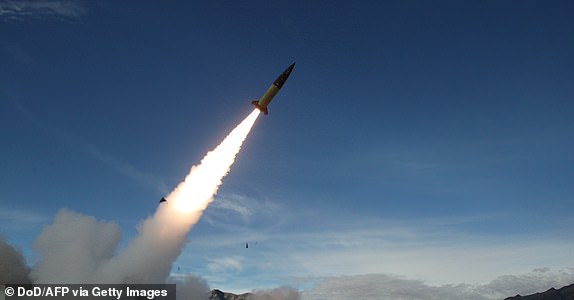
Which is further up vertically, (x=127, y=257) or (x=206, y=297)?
(x=127, y=257)

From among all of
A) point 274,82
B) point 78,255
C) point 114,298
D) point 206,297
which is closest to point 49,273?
point 78,255

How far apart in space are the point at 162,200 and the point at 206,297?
8315 cm

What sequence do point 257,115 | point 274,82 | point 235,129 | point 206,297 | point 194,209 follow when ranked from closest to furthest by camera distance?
point 274,82 < point 257,115 < point 235,129 < point 194,209 < point 206,297

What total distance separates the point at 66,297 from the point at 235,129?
64184mm

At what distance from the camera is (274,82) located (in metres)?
72.9

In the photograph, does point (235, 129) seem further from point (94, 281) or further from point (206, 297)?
point (206, 297)

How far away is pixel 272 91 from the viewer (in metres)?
73.9

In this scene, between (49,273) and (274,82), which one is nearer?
(274,82)

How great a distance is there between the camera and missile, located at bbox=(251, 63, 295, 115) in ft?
238

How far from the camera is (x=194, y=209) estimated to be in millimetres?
90625

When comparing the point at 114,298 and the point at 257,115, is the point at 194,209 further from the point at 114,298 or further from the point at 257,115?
the point at 114,298

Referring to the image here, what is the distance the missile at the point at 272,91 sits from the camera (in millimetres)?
72688

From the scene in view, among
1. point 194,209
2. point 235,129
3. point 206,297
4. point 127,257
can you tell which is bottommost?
point 206,297

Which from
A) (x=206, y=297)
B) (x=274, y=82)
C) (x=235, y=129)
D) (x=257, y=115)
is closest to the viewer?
(x=274, y=82)
